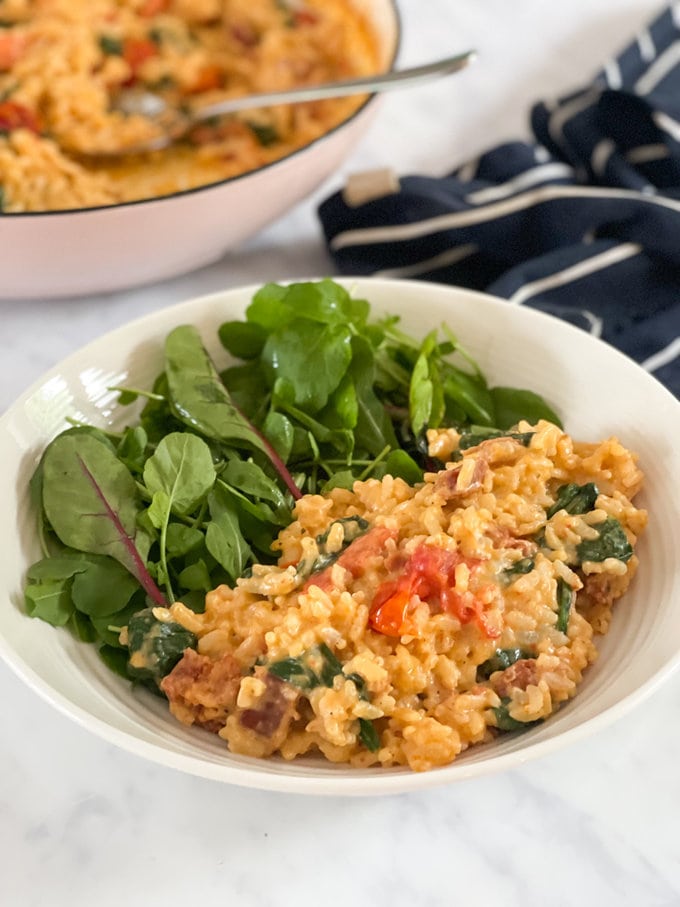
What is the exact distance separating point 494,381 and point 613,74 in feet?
3.79

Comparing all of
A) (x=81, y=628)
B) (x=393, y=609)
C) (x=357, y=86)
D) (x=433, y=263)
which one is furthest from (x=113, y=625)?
(x=357, y=86)

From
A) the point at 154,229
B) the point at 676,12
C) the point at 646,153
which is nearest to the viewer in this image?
the point at 154,229

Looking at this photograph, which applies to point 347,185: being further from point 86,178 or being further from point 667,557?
point 667,557

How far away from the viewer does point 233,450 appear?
5.13 ft

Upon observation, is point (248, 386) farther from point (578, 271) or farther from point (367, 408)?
point (578, 271)

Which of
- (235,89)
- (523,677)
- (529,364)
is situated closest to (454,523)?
(523,677)

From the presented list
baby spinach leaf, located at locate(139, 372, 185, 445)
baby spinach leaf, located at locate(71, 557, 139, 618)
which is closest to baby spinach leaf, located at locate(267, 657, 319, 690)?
baby spinach leaf, located at locate(71, 557, 139, 618)

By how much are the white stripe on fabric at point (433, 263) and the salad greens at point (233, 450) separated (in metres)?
0.43

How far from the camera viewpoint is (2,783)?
138 cm

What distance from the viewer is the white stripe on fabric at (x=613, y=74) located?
248 cm

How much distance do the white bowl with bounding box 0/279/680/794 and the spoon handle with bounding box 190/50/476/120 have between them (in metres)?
Answer: 0.54

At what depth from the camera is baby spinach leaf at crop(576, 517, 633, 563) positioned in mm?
1357

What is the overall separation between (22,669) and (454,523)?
1.77 ft

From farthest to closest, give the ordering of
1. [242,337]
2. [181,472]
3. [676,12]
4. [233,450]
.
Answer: [676,12] → [242,337] → [233,450] → [181,472]
